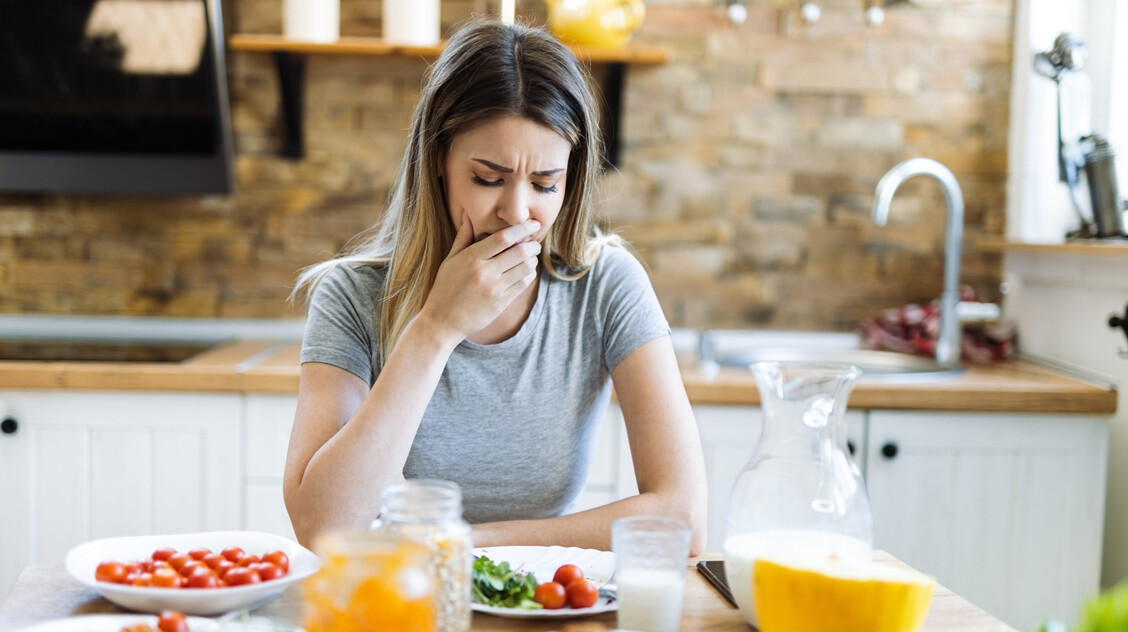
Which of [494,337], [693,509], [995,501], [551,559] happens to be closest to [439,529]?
[551,559]

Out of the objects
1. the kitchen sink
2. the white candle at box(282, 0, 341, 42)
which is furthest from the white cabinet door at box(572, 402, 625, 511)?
the white candle at box(282, 0, 341, 42)

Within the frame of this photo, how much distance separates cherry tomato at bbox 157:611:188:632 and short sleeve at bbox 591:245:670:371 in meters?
0.84

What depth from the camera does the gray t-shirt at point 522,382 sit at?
1621 mm

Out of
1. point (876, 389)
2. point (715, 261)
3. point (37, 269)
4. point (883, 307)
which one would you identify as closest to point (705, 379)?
point (876, 389)

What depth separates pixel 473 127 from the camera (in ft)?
5.00

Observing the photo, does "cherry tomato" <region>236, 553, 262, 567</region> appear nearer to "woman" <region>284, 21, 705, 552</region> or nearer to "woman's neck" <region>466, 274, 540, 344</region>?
"woman" <region>284, 21, 705, 552</region>

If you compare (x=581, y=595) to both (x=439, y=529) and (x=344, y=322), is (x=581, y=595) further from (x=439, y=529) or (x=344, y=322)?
(x=344, y=322)

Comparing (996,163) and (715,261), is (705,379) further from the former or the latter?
(996,163)

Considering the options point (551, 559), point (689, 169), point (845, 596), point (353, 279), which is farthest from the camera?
point (689, 169)

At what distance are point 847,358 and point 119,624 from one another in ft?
7.06

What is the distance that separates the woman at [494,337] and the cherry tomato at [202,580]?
329mm

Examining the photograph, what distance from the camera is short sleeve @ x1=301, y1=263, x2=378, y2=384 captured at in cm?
155

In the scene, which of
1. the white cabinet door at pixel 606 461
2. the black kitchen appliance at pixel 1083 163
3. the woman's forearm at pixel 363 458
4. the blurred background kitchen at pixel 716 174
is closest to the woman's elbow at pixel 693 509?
the woman's forearm at pixel 363 458

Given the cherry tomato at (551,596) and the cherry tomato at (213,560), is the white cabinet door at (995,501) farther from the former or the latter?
the cherry tomato at (213,560)
